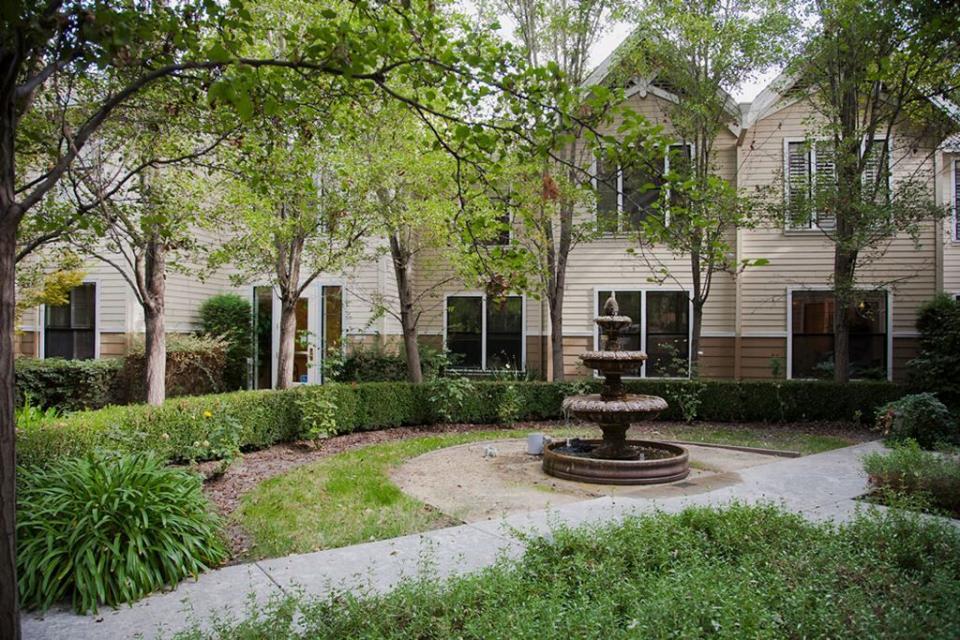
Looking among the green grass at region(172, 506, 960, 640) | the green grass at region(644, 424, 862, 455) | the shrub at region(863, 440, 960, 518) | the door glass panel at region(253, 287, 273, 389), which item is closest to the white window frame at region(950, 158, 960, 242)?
the green grass at region(644, 424, 862, 455)

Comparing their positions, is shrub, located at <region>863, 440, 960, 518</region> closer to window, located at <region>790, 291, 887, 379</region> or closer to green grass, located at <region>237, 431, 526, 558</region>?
green grass, located at <region>237, 431, 526, 558</region>

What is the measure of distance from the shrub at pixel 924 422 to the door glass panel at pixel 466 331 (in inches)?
348

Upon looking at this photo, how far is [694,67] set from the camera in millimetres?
13188

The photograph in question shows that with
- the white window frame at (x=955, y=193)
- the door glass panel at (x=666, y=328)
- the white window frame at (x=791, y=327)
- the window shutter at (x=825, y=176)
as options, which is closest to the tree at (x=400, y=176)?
the door glass panel at (x=666, y=328)

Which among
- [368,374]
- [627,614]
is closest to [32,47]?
[627,614]

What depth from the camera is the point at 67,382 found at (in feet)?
40.7

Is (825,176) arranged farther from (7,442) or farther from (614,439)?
(7,442)

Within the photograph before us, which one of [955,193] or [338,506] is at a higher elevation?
[955,193]

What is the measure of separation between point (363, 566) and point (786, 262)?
13.2 m

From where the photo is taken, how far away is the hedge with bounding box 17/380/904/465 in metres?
7.59

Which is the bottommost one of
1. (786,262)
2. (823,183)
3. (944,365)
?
(944,365)

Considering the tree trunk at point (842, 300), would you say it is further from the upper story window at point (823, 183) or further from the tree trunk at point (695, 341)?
the tree trunk at point (695, 341)

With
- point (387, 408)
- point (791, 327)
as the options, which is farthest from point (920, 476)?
point (791, 327)

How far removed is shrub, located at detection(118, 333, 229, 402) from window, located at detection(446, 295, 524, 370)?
534 centimetres
